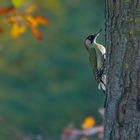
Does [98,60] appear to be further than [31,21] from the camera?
No

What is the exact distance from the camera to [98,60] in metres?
4.93

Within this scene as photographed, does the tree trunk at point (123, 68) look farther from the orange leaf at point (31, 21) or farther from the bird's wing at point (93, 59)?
the orange leaf at point (31, 21)

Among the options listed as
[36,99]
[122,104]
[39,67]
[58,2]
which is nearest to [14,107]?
[36,99]

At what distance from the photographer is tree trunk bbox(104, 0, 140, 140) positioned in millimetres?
Answer: 3977

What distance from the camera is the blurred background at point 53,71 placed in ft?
50.5

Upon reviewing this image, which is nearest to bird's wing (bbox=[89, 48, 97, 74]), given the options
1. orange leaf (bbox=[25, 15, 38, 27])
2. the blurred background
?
orange leaf (bbox=[25, 15, 38, 27])

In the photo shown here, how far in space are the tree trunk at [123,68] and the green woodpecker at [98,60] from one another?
23.6 inches

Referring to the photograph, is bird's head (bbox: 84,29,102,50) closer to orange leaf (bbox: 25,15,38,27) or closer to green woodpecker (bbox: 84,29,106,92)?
green woodpecker (bbox: 84,29,106,92)

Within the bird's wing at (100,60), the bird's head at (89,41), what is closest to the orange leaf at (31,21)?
the bird's head at (89,41)

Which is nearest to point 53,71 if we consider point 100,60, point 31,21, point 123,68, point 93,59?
point 31,21

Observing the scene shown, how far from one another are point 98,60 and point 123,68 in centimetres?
92

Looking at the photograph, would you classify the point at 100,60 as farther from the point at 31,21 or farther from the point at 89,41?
the point at 31,21

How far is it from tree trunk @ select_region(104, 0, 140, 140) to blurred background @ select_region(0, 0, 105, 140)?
10.0 m

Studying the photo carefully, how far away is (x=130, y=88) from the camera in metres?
4.00
